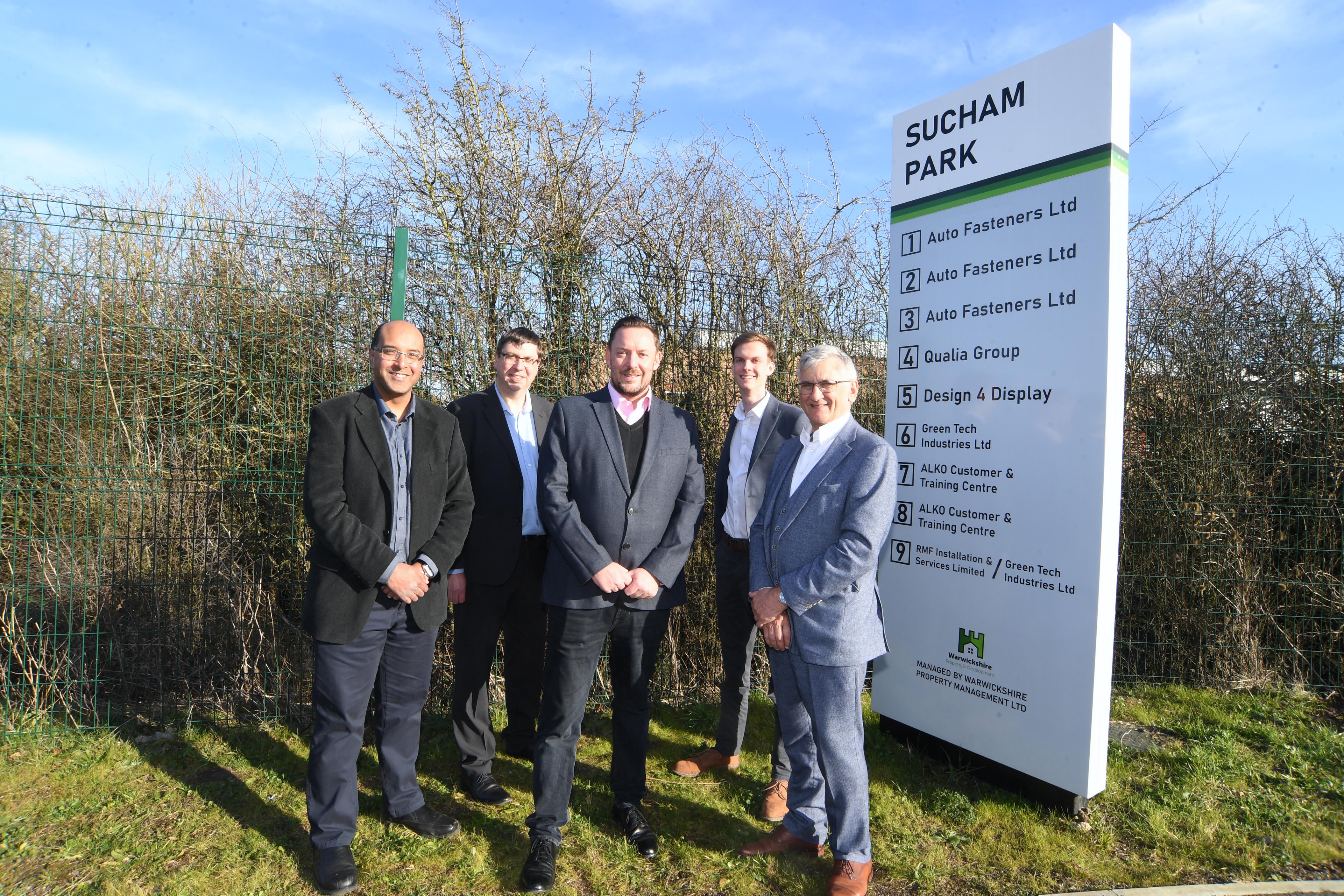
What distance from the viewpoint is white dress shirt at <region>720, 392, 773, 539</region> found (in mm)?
3467

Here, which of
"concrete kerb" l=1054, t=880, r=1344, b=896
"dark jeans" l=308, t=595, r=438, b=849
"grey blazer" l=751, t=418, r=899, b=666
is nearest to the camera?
"grey blazer" l=751, t=418, r=899, b=666

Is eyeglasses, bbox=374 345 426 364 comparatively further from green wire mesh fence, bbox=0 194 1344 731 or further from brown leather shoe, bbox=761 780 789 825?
brown leather shoe, bbox=761 780 789 825

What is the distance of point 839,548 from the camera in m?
2.64

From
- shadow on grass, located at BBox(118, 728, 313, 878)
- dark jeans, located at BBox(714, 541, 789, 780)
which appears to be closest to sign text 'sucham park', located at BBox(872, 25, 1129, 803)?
dark jeans, located at BBox(714, 541, 789, 780)

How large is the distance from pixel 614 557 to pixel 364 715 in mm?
1183

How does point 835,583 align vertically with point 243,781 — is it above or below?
above

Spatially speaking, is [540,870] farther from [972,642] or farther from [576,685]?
[972,642]

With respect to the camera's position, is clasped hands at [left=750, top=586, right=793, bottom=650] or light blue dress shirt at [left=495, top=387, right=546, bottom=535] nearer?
clasped hands at [left=750, top=586, right=793, bottom=650]

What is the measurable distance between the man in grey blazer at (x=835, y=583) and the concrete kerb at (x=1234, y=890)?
90cm

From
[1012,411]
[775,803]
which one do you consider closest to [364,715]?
[775,803]

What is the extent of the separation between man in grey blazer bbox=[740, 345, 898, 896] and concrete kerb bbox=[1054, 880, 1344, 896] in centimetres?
90

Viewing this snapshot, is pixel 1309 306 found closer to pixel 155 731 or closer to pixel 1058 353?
pixel 1058 353

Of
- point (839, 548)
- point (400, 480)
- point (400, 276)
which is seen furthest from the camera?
point (400, 276)

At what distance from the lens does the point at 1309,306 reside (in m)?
5.60
